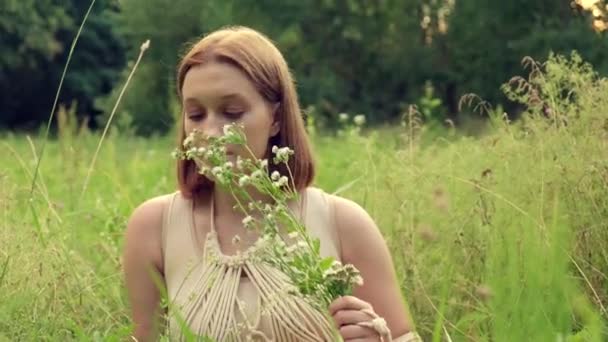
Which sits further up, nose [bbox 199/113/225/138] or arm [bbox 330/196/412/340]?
nose [bbox 199/113/225/138]

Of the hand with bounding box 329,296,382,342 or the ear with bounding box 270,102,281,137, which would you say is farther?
the ear with bounding box 270,102,281,137

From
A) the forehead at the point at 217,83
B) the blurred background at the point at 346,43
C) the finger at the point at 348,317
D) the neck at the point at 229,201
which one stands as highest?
the forehead at the point at 217,83

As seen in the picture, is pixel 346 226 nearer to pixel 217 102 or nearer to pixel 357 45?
pixel 217 102

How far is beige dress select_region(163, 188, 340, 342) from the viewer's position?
2.73 metres

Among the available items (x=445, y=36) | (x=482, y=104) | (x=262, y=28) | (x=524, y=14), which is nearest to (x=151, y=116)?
(x=262, y=28)

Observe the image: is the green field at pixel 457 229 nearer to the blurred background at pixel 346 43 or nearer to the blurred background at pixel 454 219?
the blurred background at pixel 454 219

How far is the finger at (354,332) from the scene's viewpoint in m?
2.37

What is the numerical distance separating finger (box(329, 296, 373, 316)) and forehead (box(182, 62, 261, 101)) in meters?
0.68

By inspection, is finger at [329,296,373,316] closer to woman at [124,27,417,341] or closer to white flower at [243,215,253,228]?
white flower at [243,215,253,228]

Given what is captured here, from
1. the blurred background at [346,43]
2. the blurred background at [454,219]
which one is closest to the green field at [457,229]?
the blurred background at [454,219]

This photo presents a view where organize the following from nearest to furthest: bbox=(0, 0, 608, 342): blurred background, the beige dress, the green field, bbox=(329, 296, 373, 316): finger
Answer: bbox=(329, 296, 373, 316): finger, bbox=(0, 0, 608, 342): blurred background, the beige dress, the green field

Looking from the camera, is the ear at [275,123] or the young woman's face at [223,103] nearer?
the young woman's face at [223,103]

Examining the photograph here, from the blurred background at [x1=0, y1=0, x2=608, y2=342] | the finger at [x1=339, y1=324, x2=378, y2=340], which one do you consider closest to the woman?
the blurred background at [x1=0, y1=0, x2=608, y2=342]

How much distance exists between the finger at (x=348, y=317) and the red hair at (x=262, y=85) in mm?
606
